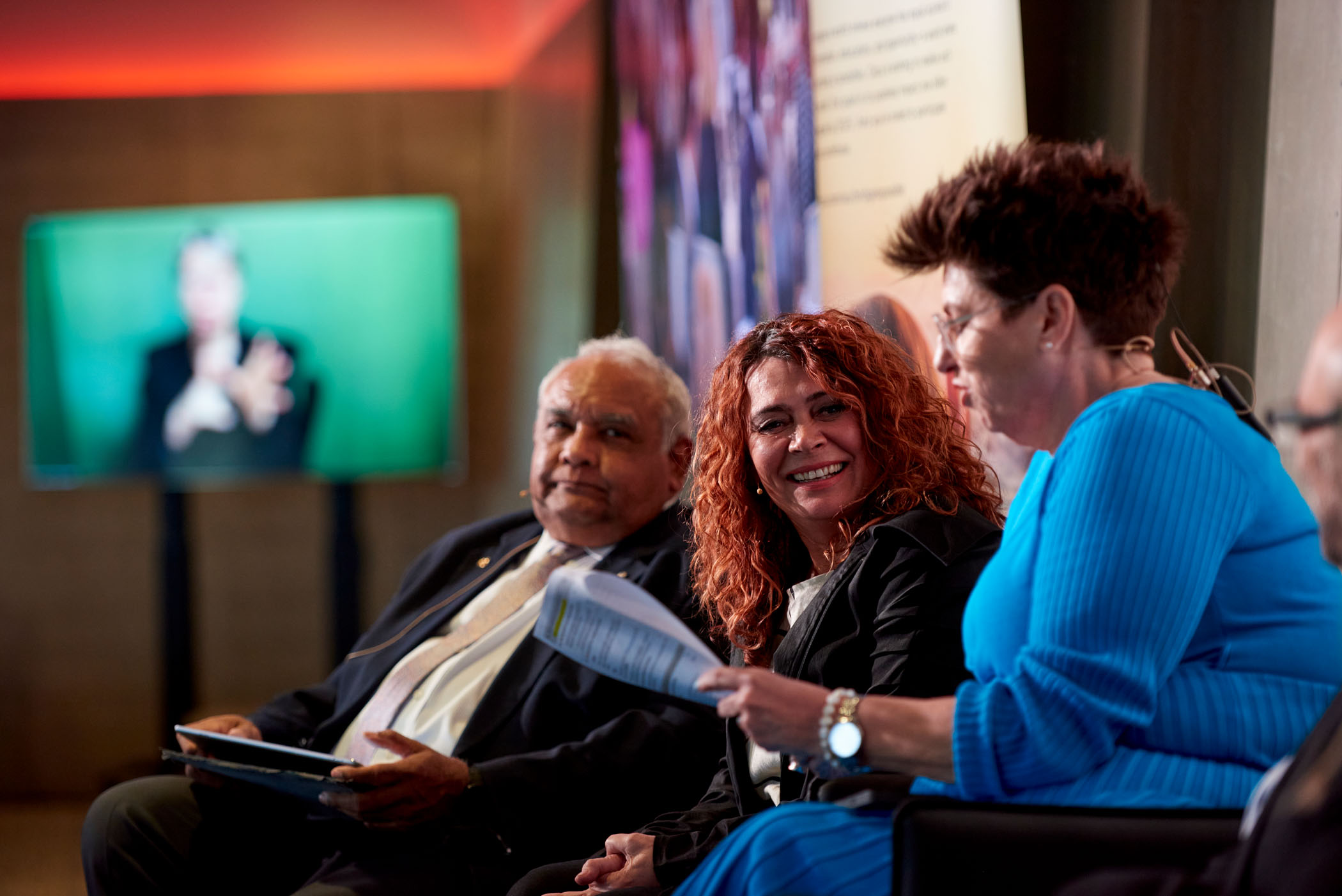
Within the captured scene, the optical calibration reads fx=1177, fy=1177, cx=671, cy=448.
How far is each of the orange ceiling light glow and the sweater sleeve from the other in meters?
4.22

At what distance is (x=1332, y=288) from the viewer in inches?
77.5

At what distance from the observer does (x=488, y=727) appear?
2229 mm

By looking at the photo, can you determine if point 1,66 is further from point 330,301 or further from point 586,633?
point 586,633

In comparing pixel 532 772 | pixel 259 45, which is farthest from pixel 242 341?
pixel 532 772

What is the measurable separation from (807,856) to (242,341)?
3.98 m

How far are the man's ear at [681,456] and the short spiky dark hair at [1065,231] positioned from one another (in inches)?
49.9

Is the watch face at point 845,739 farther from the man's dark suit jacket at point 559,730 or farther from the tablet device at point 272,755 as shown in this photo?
Answer: the tablet device at point 272,755

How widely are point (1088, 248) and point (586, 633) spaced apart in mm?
698

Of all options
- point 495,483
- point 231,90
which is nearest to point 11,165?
point 231,90

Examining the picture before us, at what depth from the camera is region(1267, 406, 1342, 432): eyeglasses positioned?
3.46 feet

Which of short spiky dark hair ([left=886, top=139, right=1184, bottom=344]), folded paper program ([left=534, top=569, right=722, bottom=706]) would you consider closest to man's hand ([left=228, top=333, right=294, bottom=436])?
folded paper program ([left=534, top=569, right=722, bottom=706])

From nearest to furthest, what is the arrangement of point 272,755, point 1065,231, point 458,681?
point 1065,231, point 272,755, point 458,681

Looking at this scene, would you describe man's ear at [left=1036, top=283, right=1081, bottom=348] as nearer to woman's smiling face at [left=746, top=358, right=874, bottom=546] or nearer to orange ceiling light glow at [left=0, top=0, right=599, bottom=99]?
woman's smiling face at [left=746, top=358, right=874, bottom=546]

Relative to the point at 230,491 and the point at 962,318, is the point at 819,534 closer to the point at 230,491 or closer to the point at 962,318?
the point at 962,318
